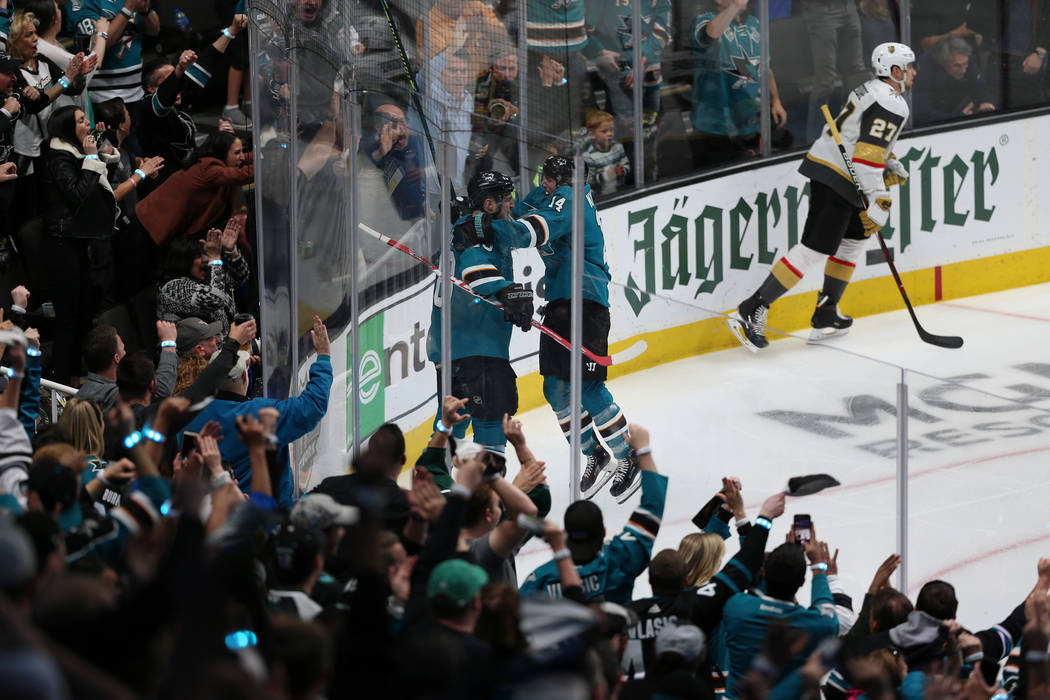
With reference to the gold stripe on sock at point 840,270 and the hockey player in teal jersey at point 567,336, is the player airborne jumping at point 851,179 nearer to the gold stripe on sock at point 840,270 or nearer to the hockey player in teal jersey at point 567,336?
the gold stripe on sock at point 840,270

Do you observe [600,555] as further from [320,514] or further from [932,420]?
[932,420]

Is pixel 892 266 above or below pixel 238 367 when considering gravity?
below

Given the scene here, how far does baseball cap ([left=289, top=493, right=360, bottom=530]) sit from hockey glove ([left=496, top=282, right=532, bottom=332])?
62.9 inches

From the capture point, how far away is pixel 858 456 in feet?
13.0

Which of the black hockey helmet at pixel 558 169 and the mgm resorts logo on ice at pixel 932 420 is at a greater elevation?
the black hockey helmet at pixel 558 169

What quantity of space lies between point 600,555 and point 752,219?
470cm

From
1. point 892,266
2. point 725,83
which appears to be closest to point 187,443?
point 725,83

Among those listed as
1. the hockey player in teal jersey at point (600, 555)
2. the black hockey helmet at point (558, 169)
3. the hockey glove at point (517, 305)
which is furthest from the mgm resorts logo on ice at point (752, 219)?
the hockey player in teal jersey at point (600, 555)

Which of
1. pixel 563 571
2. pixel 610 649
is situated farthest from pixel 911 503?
pixel 610 649

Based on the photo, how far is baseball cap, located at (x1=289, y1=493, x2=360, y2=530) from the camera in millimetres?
2912

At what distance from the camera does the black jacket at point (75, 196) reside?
17.1 feet

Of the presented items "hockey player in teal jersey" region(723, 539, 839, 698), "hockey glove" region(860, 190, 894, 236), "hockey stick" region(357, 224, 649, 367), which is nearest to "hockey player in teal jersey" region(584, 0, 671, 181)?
"hockey glove" region(860, 190, 894, 236)

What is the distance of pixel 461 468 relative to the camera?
10.2ft

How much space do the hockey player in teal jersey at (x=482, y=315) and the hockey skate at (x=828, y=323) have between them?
3.75 meters
